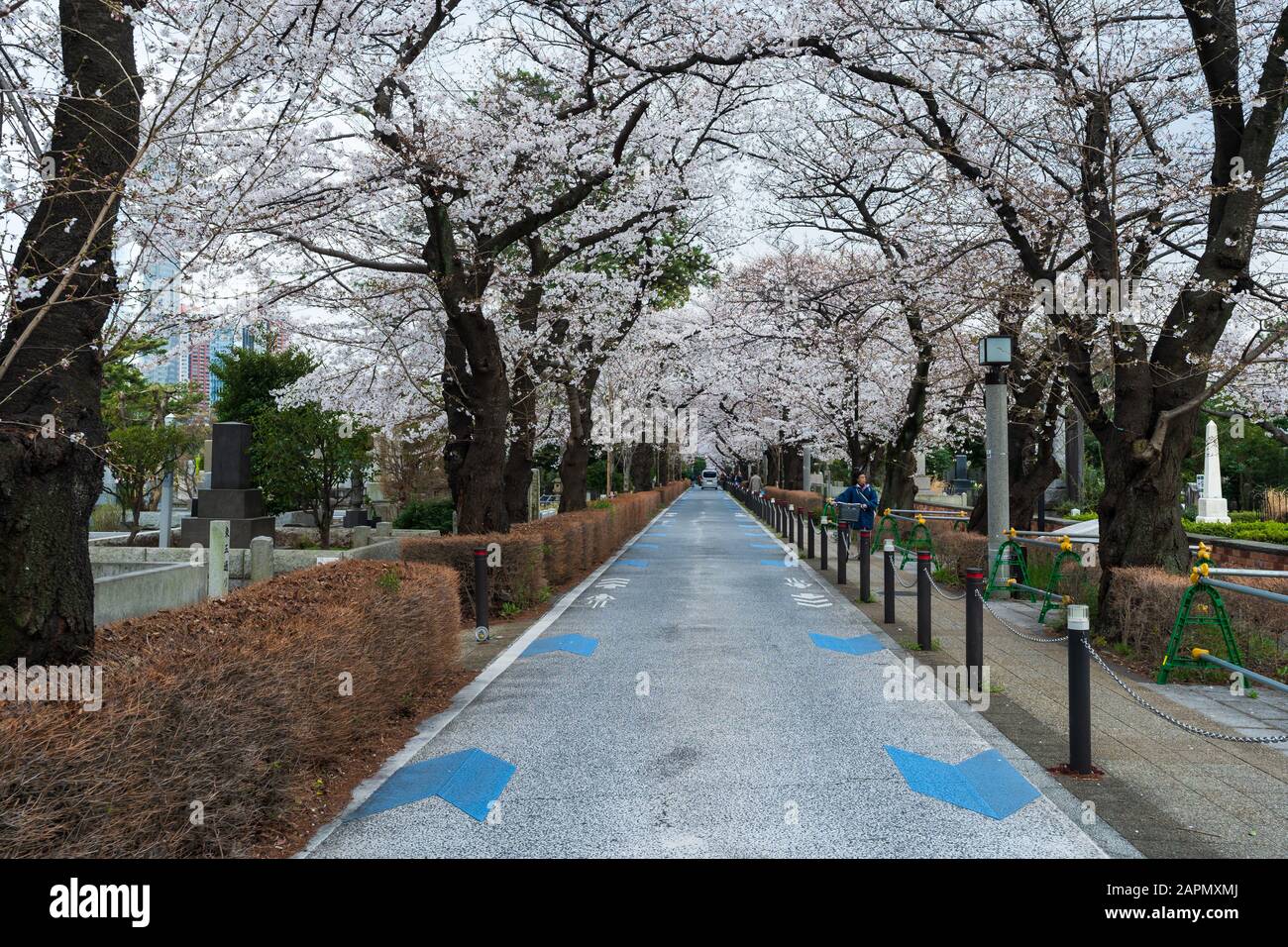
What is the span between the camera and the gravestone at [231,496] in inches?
778

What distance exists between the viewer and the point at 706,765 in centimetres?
559

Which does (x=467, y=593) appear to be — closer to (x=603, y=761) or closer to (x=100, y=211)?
(x=603, y=761)

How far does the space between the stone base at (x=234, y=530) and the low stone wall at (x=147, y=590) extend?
7190 millimetres

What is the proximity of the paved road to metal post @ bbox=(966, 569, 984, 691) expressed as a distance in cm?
59

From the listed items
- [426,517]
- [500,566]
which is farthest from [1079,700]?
[426,517]

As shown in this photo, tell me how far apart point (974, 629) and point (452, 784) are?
463 cm

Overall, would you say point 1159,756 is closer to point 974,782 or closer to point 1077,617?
point 1077,617

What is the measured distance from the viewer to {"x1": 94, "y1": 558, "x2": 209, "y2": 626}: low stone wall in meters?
10.4

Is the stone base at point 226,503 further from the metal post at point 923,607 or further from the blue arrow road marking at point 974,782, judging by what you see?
the blue arrow road marking at point 974,782

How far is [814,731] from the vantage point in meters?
6.39

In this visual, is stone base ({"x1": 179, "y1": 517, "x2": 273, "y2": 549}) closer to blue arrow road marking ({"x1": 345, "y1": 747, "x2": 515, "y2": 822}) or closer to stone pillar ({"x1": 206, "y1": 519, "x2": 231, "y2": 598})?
stone pillar ({"x1": 206, "y1": 519, "x2": 231, "y2": 598})

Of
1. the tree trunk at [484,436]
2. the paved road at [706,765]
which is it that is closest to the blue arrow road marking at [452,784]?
the paved road at [706,765]

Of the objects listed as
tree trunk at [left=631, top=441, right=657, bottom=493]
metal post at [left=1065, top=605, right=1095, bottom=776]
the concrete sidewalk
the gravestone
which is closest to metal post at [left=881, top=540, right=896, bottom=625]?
the concrete sidewalk

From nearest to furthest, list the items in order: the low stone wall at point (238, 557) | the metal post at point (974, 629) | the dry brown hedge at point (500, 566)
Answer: the metal post at point (974, 629), the dry brown hedge at point (500, 566), the low stone wall at point (238, 557)
